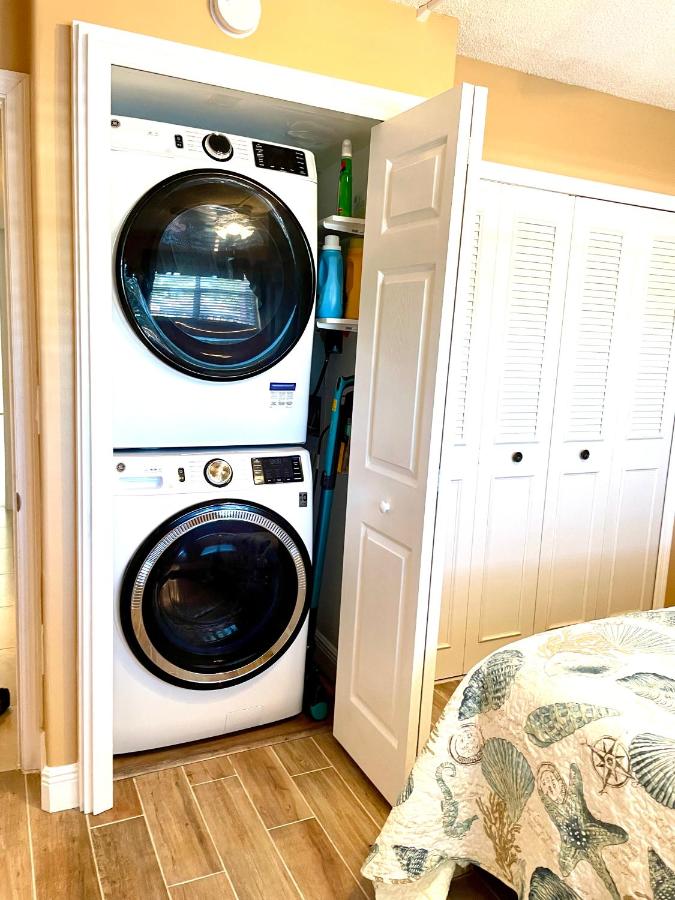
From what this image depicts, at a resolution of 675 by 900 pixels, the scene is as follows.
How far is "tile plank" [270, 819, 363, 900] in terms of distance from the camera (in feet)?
6.08

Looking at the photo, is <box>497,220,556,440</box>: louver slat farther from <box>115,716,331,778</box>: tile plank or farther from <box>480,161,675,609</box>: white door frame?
<box>115,716,331,778</box>: tile plank

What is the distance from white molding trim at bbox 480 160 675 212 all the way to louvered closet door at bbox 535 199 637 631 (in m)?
0.04

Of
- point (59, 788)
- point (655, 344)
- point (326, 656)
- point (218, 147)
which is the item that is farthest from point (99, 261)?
point (655, 344)

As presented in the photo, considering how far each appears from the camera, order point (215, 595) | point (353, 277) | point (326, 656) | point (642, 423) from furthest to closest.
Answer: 1. point (642, 423)
2. point (326, 656)
3. point (353, 277)
4. point (215, 595)

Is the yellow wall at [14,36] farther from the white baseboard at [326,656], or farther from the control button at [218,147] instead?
the white baseboard at [326,656]

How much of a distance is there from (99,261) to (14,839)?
5.26 ft

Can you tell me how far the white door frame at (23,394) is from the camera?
192 centimetres

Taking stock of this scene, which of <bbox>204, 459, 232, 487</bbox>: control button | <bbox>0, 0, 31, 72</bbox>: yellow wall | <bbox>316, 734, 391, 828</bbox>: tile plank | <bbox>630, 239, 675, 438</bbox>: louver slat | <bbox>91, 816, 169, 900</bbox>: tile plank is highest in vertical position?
<bbox>0, 0, 31, 72</bbox>: yellow wall

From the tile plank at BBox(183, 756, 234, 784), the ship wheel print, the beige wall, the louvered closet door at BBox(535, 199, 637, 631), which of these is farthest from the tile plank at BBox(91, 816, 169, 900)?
the beige wall

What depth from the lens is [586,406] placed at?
9.78 feet

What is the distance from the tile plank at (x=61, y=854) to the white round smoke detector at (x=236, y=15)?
2.26 meters

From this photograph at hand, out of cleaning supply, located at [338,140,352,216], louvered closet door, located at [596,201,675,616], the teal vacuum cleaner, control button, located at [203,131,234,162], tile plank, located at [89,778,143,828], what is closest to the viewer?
tile plank, located at [89,778,143,828]

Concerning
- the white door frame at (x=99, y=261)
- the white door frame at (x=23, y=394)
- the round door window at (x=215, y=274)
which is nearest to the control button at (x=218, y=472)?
the round door window at (x=215, y=274)

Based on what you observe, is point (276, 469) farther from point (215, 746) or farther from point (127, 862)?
point (127, 862)
